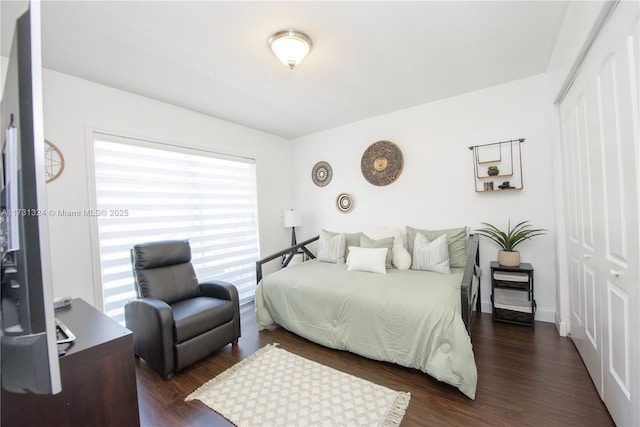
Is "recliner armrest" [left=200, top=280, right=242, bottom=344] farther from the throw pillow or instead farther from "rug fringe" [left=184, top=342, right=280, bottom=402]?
the throw pillow

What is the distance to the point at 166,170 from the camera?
3.02 meters

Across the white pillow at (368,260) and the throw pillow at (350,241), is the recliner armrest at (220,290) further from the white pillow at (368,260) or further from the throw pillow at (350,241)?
the throw pillow at (350,241)

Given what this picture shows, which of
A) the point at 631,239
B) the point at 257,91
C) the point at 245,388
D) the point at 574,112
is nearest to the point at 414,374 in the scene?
the point at 245,388

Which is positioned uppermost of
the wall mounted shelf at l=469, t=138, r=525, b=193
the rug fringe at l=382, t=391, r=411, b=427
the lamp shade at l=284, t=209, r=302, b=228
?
the wall mounted shelf at l=469, t=138, r=525, b=193

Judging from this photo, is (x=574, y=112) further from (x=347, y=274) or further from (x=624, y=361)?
(x=347, y=274)

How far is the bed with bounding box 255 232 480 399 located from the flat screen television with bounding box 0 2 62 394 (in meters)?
1.96

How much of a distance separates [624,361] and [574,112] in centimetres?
166

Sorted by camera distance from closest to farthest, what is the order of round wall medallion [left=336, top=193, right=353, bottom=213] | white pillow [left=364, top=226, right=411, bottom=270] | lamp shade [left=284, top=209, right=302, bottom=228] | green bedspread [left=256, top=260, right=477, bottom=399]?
green bedspread [left=256, top=260, right=477, bottom=399]
white pillow [left=364, top=226, right=411, bottom=270]
round wall medallion [left=336, top=193, right=353, bottom=213]
lamp shade [left=284, top=209, right=302, bottom=228]

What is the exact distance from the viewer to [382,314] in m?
2.15

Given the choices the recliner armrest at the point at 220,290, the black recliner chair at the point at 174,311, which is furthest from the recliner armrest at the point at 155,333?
the recliner armrest at the point at 220,290

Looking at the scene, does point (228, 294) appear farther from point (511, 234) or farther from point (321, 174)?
point (511, 234)

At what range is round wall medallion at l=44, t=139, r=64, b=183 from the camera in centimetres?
221

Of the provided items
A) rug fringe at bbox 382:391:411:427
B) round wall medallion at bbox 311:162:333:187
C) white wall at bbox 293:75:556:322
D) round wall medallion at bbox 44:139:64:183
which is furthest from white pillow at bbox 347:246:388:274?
round wall medallion at bbox 44:139:64:183

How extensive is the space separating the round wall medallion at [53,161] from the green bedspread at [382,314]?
2.05m
